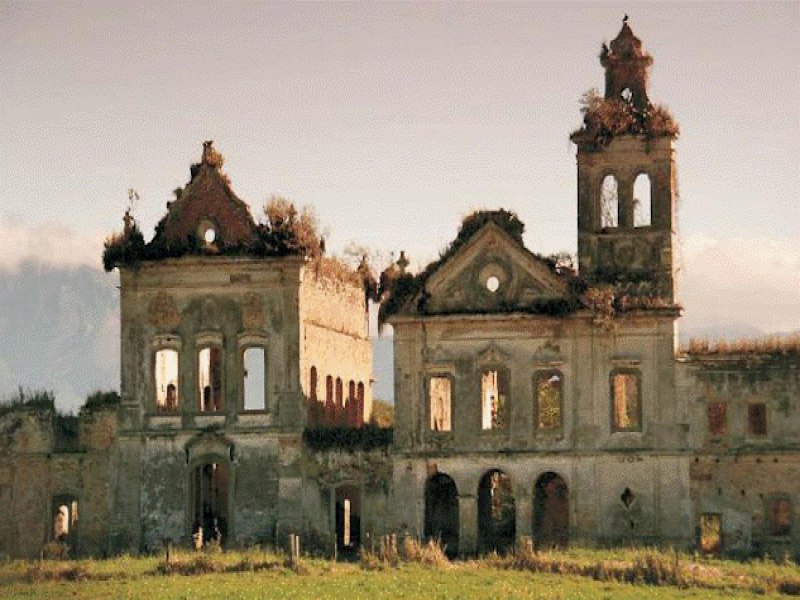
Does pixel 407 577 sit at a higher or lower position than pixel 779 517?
lower

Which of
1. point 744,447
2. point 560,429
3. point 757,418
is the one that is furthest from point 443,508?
point 757,418

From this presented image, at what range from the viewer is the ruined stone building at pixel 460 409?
1702 inches

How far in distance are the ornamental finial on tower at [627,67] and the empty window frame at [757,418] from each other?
7538 millimetres

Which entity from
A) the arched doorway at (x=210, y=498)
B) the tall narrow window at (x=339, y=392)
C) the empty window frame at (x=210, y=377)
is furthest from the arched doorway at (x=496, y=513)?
the empty window frame at (x=210, y=377)

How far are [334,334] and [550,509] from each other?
6895mm

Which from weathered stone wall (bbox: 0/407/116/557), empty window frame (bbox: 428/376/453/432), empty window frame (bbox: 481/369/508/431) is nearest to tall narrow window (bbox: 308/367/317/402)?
empty window frame (bbox: 428/376/453/432)

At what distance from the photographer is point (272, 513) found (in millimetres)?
44562

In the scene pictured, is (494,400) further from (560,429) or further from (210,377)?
(210,377)

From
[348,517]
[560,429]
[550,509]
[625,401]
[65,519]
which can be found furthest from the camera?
[625,401]

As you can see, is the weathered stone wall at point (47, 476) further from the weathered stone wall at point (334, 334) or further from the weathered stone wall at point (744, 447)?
the weathered stone wall at point (744, 447)

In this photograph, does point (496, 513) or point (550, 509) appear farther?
point (496, 513)

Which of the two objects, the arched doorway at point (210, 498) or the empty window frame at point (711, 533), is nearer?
the empty window frame at point (711, 533)

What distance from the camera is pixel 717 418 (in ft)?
142

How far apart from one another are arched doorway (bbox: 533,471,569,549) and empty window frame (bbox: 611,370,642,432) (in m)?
1.91
